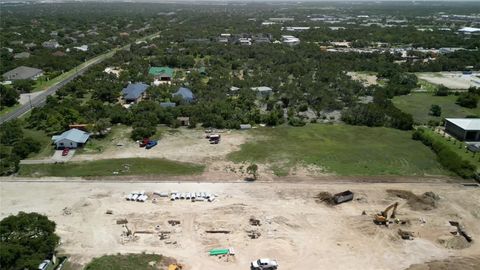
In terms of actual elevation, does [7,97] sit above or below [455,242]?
above

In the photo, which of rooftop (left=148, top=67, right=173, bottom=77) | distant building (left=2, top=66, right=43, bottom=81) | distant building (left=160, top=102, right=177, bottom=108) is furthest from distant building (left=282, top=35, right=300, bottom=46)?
distant building (left=2, top=66, right=43, bottom=81)

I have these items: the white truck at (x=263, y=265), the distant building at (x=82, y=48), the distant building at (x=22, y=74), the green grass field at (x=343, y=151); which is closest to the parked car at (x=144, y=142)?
the green grass field at (x=343, y=151)

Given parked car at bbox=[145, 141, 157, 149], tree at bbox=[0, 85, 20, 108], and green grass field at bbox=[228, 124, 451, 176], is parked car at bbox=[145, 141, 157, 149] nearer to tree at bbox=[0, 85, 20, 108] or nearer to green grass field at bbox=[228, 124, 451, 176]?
green grass field at bbox=[228, 124, 451, 176]

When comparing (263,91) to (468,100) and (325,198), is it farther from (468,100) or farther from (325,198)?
(325,198)

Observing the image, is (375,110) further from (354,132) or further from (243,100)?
(243,100)

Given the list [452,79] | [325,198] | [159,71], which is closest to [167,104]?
[159,71]

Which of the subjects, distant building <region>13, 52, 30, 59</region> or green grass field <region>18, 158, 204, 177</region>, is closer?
green grass field <region>18, 158, 204, 177</region>

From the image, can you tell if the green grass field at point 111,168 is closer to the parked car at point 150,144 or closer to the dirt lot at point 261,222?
the dirt lot at point 261,222
